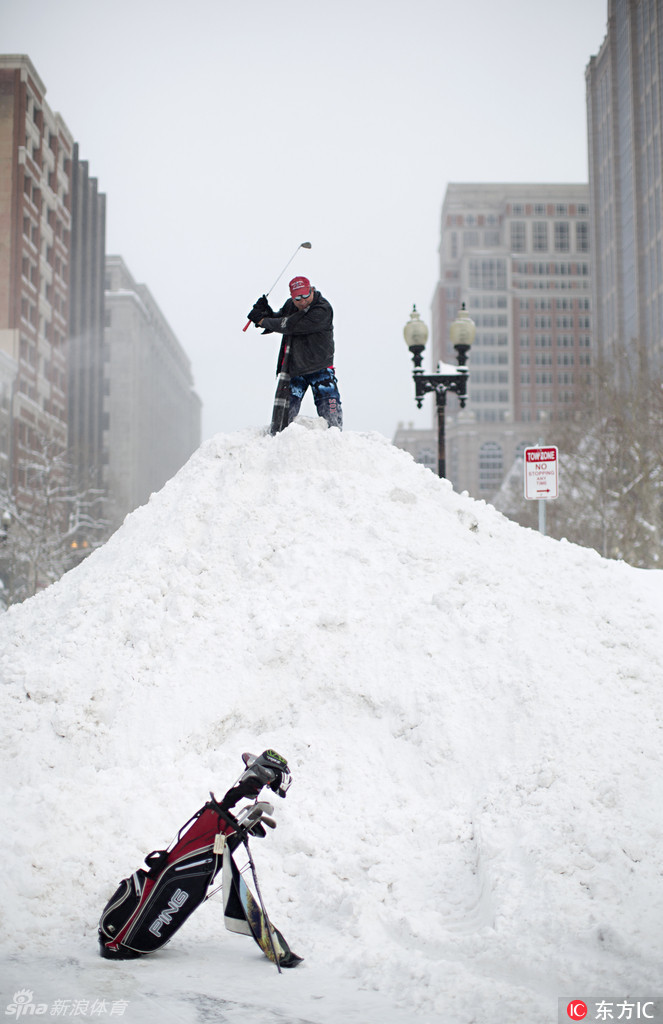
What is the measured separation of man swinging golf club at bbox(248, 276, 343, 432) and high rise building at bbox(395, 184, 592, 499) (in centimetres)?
9871

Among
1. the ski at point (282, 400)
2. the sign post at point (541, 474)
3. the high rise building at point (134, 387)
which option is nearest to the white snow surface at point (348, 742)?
the ski at point (282, 400)

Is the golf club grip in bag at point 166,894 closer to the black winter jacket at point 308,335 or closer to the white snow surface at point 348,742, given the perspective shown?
the white snow surface at point 348,742

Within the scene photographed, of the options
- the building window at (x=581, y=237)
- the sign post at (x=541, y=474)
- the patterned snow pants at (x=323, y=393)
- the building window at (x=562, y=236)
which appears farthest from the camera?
the building window at (x=562, y=236)

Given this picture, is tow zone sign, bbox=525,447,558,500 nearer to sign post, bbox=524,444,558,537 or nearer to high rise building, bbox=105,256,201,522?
sign post, bbox=524,444,558,537

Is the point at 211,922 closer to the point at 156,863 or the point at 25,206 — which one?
the point at 156,863

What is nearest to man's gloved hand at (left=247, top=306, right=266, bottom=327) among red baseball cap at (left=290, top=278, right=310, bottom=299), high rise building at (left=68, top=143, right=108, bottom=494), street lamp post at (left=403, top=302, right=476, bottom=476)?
red baseball cap at (left=290, top=278, right=310, bottom=299)

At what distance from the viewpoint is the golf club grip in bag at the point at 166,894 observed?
3639mm

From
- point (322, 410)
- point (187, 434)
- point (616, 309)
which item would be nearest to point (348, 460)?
point (322, 410)

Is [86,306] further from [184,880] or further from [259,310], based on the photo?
[184,880]

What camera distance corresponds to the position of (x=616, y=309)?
2808 inches

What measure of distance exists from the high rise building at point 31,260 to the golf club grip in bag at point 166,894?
122 feet

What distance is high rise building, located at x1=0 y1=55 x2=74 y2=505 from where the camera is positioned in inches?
1774

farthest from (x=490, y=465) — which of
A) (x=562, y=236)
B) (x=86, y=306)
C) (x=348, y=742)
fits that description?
(x=348, y=742)

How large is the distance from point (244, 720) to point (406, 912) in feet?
5.61
